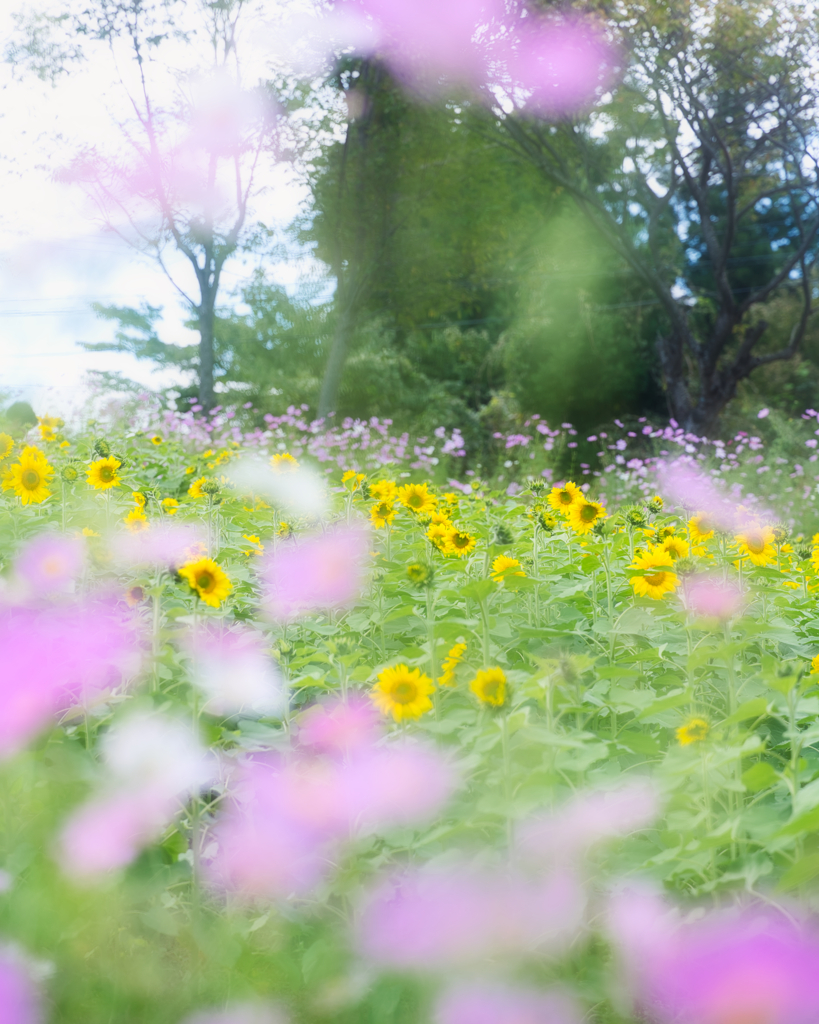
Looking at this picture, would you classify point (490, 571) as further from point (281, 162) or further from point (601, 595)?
point (281, 162)

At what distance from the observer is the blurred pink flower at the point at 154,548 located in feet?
6.26

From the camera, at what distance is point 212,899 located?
4.64ft

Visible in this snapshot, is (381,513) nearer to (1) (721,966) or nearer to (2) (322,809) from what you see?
(2) (322,809)

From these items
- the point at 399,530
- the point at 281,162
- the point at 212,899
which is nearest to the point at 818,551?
the point at 399,530

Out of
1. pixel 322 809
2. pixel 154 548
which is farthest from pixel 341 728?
pixel 154 548

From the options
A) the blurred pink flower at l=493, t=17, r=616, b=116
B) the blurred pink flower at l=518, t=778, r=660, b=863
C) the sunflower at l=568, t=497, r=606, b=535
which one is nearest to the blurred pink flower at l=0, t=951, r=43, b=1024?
the blurred pink flower at l=518, t=778, r=660, b=863

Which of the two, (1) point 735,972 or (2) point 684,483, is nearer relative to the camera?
(1) point 735,972

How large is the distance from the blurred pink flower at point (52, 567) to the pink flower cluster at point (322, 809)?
70 cm

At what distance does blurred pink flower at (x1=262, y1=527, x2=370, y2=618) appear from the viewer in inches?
83.4

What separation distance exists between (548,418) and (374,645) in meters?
12.3

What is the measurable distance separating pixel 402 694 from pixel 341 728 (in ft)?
0.53

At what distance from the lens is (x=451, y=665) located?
1680mm

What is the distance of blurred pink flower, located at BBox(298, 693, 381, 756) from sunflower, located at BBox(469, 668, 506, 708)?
342 millimetres

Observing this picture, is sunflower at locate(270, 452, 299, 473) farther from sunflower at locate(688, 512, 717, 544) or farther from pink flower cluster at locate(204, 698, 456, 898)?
pink flower cluster at locate(204, 698, 456, 898)
